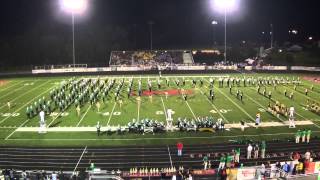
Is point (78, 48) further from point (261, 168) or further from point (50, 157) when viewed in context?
point (261, 168)

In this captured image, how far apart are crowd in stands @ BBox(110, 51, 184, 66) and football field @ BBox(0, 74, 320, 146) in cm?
2222

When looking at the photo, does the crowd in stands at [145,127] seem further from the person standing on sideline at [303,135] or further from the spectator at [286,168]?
the spectator at [286,168]

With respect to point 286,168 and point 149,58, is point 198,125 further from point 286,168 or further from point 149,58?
point 149,58

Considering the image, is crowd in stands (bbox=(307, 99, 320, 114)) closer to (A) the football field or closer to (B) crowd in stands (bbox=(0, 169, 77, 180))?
(A) the football field

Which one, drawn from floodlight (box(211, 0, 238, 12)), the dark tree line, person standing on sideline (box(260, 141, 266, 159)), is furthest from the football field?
the dark tree line

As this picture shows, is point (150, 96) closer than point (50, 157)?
No

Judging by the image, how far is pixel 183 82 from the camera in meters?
44.7

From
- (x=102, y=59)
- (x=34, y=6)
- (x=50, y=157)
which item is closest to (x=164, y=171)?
(x=50, y=157)

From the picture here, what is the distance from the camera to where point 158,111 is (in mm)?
30922

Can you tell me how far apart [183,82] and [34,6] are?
50028 mm

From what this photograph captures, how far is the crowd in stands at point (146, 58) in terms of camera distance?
67.8 metres

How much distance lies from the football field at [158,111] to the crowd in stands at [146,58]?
72.9 ft

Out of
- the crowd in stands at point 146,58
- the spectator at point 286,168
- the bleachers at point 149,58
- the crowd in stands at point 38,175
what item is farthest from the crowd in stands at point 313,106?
the crowd in stands at point 146,58

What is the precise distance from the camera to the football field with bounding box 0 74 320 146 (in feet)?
79.2
